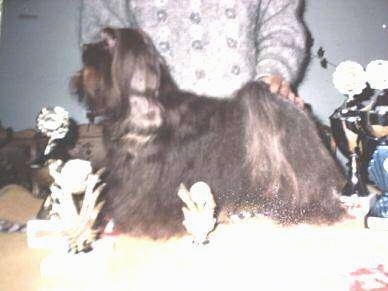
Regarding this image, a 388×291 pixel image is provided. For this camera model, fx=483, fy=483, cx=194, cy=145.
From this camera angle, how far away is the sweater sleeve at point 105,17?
3.00 feet

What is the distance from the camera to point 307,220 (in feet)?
2.88

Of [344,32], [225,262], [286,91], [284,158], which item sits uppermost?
[344,32]

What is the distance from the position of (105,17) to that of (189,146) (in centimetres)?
29

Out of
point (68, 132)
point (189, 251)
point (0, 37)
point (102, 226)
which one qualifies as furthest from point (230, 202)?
point (0, 37)

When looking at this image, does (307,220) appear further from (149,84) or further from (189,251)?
(149,84)

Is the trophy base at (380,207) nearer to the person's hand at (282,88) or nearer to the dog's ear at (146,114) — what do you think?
the person's hand at (282,88)

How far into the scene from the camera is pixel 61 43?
925 millimetres

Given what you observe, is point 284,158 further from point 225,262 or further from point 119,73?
point 119,73

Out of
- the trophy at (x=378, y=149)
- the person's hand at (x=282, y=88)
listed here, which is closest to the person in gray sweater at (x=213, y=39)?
the person's hand at (x=282, y=88)

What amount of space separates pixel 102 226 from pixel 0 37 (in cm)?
42

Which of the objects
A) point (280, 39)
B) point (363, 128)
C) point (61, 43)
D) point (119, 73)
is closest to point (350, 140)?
point (363, 128)

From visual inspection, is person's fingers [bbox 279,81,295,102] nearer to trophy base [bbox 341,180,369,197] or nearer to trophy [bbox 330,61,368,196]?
trophy [bbox 330,61,368,196]

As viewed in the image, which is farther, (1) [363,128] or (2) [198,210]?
(1) [363,128]

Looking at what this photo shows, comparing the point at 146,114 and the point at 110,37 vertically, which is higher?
the point at 110,37
